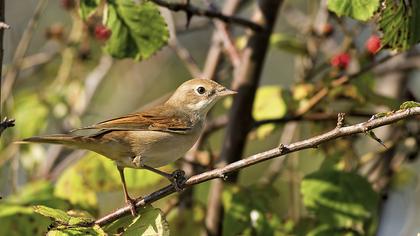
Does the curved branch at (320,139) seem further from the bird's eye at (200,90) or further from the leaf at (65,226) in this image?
the bird's eye at (200,90)

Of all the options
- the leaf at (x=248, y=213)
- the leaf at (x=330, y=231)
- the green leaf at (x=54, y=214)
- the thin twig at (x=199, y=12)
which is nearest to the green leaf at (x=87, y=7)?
the thin twig at (x=199, y=12)

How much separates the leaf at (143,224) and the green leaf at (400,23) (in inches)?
49.8

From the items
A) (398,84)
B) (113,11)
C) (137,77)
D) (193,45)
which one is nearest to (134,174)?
(113,11)

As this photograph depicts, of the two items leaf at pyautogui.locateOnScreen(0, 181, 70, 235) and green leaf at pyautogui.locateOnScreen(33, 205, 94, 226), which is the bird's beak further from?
green leaf at pyautogui.locateOnScreen(33, 205, 94, 226)

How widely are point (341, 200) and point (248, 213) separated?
470mm

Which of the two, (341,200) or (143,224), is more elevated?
(341,200)

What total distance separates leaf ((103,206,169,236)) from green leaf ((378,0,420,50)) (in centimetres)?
126

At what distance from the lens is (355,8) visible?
3082 mm

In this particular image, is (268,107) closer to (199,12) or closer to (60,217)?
(199,12)

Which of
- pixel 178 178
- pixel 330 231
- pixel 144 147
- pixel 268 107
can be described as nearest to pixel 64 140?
pixel 144 147

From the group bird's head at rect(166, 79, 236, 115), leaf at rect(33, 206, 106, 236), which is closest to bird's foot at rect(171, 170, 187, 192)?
leaf at rect(33, 206, 106, 236)

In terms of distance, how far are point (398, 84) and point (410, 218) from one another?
3.13 ft

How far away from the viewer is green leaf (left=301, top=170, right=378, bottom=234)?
3.66 metres

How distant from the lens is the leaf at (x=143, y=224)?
2713 millimetres
